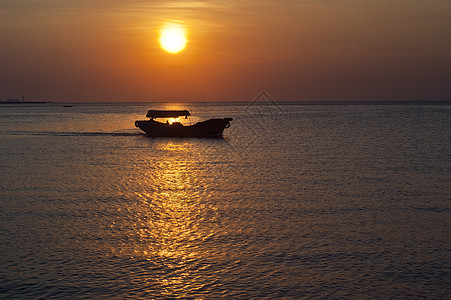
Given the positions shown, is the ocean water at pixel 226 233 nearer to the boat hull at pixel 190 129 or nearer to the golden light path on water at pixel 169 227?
the golden light path on water at pixel 169 227

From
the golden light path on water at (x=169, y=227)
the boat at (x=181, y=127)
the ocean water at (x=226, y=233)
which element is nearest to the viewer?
the ocean water at (x=226, y=233)

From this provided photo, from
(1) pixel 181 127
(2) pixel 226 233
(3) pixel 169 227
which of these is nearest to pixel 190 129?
(1) pixel 181 127

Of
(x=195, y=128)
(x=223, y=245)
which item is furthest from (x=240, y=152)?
(x=223, y=245)

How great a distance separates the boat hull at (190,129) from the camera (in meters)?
68.3

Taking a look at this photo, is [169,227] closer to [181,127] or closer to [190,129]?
[190,129]

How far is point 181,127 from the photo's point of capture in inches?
2773

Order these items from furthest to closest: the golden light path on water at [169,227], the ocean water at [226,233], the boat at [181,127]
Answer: the boat at [181,127], the golden light path on water at [169,227], the ocean water at [226,233]

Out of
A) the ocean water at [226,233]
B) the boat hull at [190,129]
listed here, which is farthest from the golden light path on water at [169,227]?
the boat hull at [190,129]

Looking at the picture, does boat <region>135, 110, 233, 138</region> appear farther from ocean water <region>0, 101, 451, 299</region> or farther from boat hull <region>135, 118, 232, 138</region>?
ocean water <region>0, 101, 451, 299</region>

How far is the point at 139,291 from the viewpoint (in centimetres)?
1223

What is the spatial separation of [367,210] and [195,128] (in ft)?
160

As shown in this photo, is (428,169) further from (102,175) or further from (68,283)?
(68,283)

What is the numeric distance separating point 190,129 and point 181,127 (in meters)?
1.74

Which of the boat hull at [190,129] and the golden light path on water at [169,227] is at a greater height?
the boat hull at [190,129]
